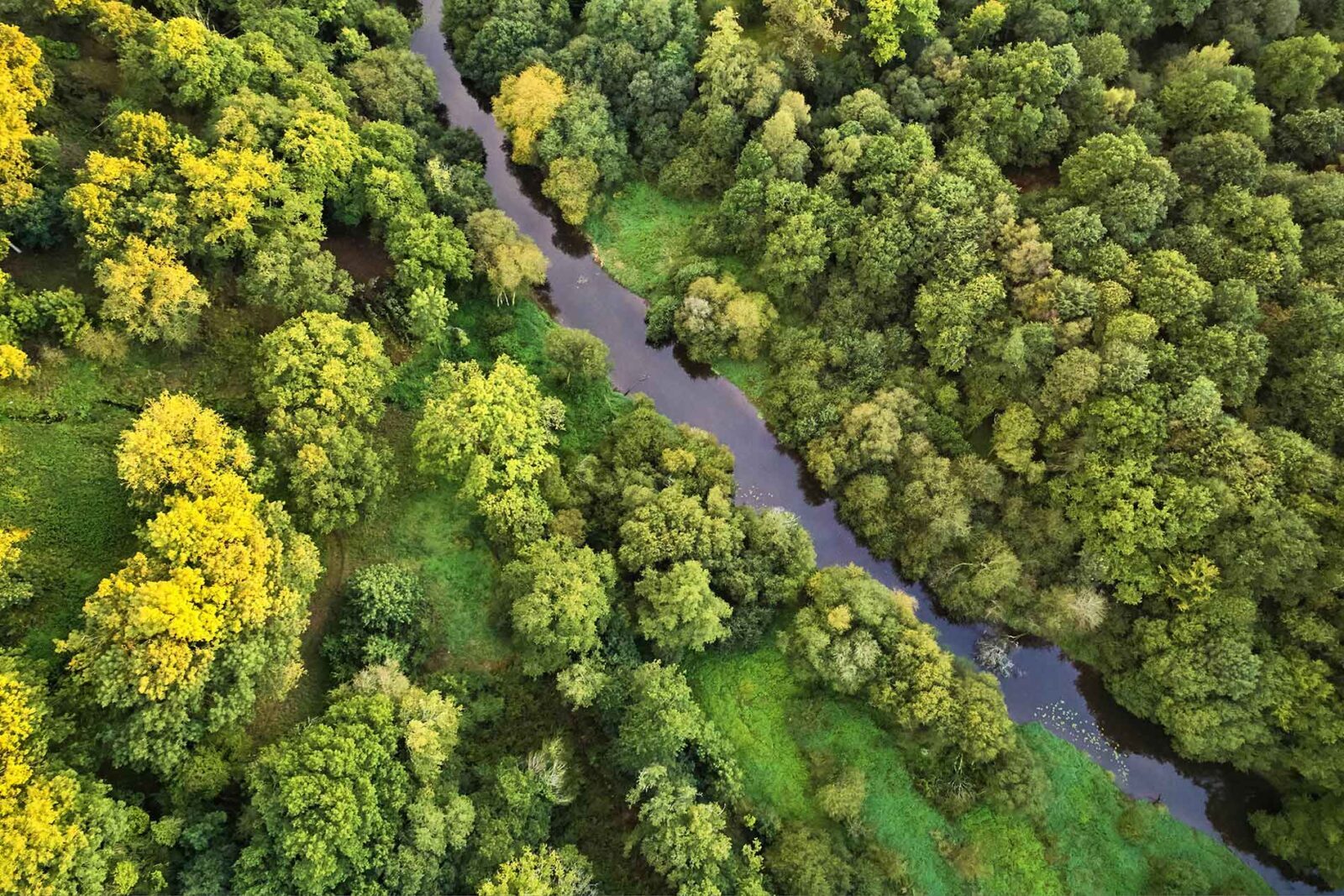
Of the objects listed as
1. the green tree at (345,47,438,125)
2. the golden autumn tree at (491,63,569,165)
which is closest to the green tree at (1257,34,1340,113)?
the golden autumn tree at (491,63,569,165)

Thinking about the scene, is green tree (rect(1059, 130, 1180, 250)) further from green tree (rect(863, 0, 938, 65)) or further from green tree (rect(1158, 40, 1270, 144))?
green tree (rect(863, 0, 938, 65))

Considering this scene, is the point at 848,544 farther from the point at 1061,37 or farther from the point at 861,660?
the point at 1061,37

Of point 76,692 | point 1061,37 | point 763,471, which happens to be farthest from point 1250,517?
point 76,692

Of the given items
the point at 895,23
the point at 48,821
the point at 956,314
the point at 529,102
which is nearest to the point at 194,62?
the point at 529,102

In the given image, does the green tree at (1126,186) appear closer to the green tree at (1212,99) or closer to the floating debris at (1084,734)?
the green tree at (1212,99)

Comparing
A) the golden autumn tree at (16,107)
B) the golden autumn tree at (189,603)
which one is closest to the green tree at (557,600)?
the golden autumn tree at (189,603)

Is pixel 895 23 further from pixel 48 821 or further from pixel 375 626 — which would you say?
pixel 48 821
